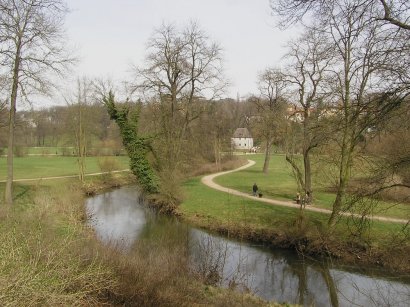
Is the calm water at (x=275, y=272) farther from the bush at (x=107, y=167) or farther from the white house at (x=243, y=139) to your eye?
the white house at (x=243, y=139)

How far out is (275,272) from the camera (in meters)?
13.7

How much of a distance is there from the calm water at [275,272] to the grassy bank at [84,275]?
4.56ft

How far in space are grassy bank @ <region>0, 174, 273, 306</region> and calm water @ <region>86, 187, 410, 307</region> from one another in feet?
4.56

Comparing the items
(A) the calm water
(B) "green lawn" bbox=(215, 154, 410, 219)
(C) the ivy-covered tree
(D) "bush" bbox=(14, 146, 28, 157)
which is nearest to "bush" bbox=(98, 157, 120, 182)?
(C) the ivy-covered tree

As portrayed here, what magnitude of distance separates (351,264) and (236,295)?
21.3 feet

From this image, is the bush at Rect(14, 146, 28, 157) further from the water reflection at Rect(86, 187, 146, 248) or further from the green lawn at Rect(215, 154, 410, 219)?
the green lawn at Rect(215, 154, 410, 219)

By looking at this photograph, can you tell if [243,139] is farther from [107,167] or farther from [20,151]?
[107,167]

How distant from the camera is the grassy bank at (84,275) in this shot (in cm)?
460

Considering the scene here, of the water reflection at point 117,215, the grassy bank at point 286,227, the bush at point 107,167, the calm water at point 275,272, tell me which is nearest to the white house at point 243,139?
the bush at point 107,167

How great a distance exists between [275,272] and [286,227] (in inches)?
155

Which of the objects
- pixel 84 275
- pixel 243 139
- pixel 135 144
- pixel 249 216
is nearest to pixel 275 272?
pixel 249 216

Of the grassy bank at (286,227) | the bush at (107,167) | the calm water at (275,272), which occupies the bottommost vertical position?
the calm water at (275,272)

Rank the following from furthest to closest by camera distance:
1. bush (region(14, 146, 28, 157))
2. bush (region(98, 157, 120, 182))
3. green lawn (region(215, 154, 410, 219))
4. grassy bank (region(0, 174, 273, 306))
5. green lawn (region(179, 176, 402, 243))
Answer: bush (region(14, 146, 28, 157))
bush (region(98, 157, 120, 182))
green lawn (region(215, 154, 410, 219))
green lawn (region(179, 176, 402, 243))
grassy bank (region(0, 174, 273, 306))

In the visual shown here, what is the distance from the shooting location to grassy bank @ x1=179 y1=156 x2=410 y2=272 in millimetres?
13477
